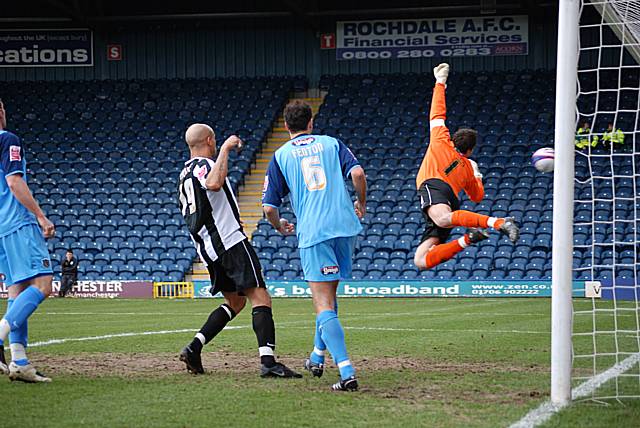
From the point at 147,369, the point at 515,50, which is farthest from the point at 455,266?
the point at 147,369

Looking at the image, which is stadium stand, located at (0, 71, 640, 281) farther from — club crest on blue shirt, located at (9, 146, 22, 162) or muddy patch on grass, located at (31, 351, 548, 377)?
club crest on blue shirt, located at (9, 146, 22, 162)

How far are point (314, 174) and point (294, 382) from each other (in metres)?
1.62

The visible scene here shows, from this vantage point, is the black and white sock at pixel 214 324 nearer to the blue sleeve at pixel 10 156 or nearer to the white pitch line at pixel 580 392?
the blue sleeve at pixel 10 156

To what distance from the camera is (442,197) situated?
935 centimetres

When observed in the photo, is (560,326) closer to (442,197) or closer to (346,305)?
(442,197)

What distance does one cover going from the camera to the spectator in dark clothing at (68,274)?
25331 mm

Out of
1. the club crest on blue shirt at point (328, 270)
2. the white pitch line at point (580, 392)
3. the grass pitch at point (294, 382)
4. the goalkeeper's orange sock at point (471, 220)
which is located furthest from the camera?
the goalkeeper's orange sock at point (471, 220)

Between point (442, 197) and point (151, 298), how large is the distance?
16.4m

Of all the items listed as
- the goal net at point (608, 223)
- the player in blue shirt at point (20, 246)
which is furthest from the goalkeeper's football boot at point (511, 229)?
the player in blue shirt at point (20, 246)

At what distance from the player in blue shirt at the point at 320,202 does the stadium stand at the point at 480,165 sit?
17.1 meters

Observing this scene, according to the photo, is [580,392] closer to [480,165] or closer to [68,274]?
[68,274]

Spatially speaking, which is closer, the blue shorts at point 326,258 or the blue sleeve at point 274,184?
the blue shorts at point 326,258

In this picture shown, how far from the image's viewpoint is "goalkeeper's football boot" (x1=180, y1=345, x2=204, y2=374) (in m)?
7.44

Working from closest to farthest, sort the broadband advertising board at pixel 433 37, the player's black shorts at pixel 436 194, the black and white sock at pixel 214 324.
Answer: the black and white sock at pixel 214 324 → the player's black shorts at pixel 436 194 → the broadband advertising board at pixel 433 37
